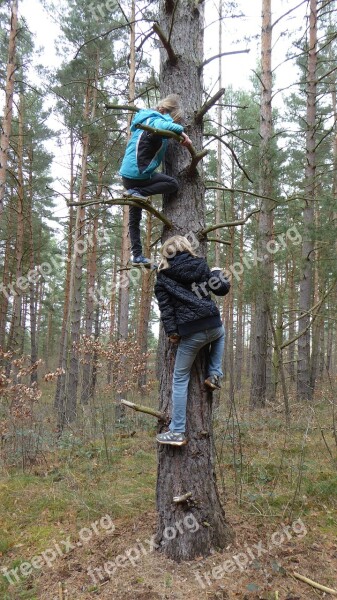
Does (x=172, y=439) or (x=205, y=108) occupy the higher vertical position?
(x=205, y=108)

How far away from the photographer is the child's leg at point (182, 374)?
9.07ft

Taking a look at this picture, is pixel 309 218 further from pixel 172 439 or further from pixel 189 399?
pixel 172 439

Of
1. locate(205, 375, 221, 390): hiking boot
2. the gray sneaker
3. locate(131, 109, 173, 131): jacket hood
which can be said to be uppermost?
locate(131, 109, 173, 131): jacket hood

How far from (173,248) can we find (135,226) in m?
0.69

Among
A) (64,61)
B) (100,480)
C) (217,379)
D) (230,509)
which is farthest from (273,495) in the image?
(64,61)

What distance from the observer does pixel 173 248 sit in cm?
288

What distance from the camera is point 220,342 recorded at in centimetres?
310

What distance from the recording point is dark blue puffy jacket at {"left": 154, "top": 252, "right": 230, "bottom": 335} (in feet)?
9.37

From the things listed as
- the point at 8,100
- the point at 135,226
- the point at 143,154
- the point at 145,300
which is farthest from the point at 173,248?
the point at 145,300

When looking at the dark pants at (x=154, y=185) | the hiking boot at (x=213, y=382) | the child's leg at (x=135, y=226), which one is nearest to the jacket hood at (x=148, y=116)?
the dark pants at (x=154, y=185)

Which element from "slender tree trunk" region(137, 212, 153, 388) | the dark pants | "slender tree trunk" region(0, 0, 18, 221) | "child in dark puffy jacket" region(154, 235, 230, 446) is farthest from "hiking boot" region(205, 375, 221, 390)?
"slender tree trunk" region(137, 212, 153, 388)

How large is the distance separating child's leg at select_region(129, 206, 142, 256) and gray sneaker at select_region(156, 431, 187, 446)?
5.18 ft

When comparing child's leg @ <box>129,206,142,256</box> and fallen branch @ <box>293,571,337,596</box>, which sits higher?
child's leg @ <box>129,206,142,256</box>

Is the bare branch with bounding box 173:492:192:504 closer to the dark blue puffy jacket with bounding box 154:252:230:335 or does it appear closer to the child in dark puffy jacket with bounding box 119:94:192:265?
the dark blue puffy jacket with bounding box 154:252:230:335
